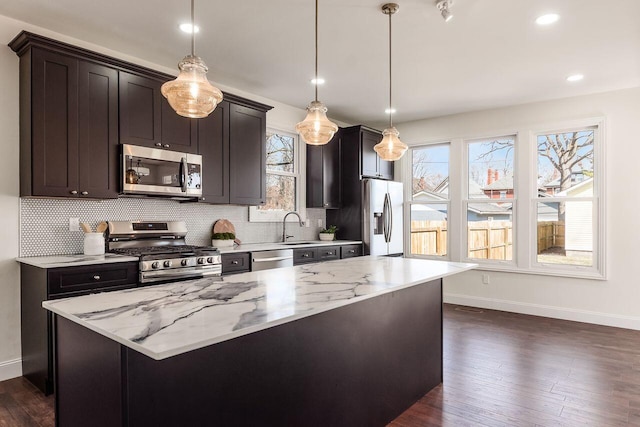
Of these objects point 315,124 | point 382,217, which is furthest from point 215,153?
point 382,217

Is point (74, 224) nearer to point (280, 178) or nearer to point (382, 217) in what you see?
point (280, 178)

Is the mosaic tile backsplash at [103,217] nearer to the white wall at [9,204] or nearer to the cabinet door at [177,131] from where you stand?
the white wall at [9,204]

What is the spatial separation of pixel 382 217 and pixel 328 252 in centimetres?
110

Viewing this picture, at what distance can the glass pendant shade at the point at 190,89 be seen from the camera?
2.01 meters

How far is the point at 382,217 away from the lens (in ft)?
18.5

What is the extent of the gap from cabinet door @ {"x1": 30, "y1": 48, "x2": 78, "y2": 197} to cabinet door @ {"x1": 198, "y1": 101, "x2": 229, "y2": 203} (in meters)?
1.11

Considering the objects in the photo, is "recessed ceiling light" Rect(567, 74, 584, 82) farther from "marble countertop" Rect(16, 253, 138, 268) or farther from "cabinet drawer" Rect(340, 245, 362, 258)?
"marble countertop" Rect(16, 253, 138, 268)

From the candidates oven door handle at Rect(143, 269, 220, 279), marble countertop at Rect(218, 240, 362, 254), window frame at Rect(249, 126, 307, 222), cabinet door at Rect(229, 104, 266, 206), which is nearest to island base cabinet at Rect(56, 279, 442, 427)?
oven door handle at Rect(143, 269, 220, 279)

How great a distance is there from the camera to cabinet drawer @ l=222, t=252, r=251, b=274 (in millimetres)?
3743

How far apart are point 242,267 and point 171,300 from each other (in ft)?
7.31

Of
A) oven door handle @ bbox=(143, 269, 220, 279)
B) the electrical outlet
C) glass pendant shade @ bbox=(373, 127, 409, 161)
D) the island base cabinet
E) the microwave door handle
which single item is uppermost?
glass pendant shade @ bbox=(373, 127, 409, 161)

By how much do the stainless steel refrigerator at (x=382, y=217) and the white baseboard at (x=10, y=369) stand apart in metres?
3.81

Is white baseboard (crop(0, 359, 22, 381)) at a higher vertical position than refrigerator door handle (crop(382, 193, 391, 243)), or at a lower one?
lower

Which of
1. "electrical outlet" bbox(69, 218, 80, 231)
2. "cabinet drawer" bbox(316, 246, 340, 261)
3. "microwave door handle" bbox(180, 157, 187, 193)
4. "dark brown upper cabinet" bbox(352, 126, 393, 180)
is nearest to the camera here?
"electrical outlet" bbox(69, 218, 80, 231)
